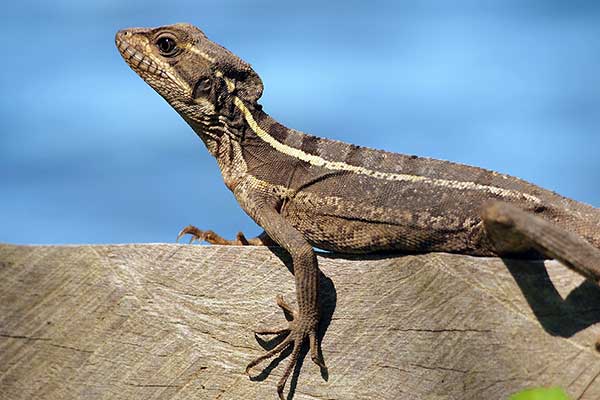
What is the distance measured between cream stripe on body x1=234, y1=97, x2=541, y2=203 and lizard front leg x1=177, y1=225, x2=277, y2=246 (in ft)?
1.91

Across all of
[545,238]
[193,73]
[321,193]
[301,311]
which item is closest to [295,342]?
[301,311]

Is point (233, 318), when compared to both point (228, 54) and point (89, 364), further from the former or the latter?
point (228, 54)

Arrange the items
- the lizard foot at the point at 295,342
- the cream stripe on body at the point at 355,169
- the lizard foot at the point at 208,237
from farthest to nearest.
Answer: the lizard foot at the point at 208,237, the cream stripe on body at the point at 355,169, the lizard foot at the point at 295,342

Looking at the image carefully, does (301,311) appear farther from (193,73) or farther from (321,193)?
(193,73)

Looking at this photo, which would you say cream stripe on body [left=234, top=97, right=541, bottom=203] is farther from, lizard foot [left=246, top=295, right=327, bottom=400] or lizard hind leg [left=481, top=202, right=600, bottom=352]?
lizard foot [left=246, top=295, right=327, bottom=400]

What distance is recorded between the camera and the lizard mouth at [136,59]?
215 inches

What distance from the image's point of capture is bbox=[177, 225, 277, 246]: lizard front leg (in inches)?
209

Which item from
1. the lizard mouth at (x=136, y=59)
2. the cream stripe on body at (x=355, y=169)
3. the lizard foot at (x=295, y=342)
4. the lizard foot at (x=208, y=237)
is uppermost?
the lizard mouth at (x=136, y=59)

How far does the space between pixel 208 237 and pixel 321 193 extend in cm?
90

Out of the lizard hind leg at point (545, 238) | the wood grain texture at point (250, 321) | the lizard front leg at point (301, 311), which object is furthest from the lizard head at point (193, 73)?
the lizard hind leg at point (545, 238)

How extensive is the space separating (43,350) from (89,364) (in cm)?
27

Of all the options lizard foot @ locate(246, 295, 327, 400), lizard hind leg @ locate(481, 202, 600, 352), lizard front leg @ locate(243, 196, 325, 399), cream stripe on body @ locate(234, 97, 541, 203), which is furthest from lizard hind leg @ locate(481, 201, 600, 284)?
lizard foot @ locate(246, 295, 327, 400)

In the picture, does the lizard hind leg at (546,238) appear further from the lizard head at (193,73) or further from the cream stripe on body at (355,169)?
the lizard head at (193,73)

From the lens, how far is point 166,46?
5492 millimetres
